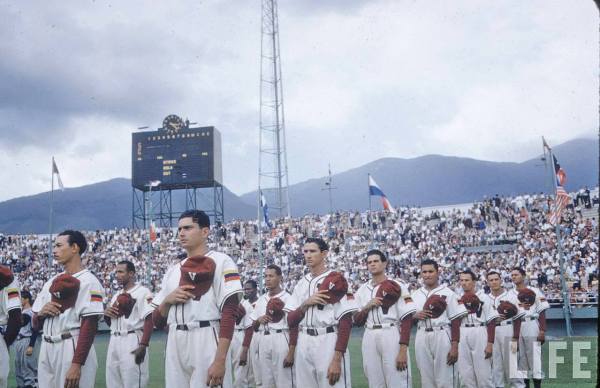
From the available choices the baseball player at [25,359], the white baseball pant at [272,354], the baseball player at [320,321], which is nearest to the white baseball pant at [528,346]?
the white baseball pant at [272,354]

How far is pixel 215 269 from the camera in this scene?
5102mm

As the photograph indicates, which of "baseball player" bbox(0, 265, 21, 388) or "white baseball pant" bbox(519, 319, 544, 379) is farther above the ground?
"baseball player" bbox(0, 265, 21, 388)

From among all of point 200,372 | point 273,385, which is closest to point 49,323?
point 200,372

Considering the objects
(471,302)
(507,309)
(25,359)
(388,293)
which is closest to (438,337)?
(471,302)

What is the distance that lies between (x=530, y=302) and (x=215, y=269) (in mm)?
8426

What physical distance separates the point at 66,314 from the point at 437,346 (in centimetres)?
552

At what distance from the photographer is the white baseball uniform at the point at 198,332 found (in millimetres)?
4887

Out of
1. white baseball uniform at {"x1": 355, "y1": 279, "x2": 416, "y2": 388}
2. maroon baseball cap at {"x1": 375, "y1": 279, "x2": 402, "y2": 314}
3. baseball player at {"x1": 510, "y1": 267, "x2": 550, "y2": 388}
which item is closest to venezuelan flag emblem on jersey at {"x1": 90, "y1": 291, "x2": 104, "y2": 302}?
white baseball uniform at {"x1": 355, "y1": 279, "x2": 416, "y2": 388}

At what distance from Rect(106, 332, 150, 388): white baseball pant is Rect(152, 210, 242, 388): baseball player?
145 inches

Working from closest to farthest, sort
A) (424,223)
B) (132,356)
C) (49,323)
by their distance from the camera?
(49,323)
(132,356)
(424,223)

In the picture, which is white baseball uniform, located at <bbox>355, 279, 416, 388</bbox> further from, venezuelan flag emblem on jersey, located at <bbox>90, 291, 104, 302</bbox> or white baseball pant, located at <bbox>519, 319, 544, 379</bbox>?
white baseball pant, located at <bbox>519, 319, 544, 379</bbox>

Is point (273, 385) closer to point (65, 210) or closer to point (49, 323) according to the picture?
point (49, 323)

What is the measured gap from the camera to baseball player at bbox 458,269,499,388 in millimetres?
10117

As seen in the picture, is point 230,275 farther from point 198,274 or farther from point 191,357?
point 191,357
